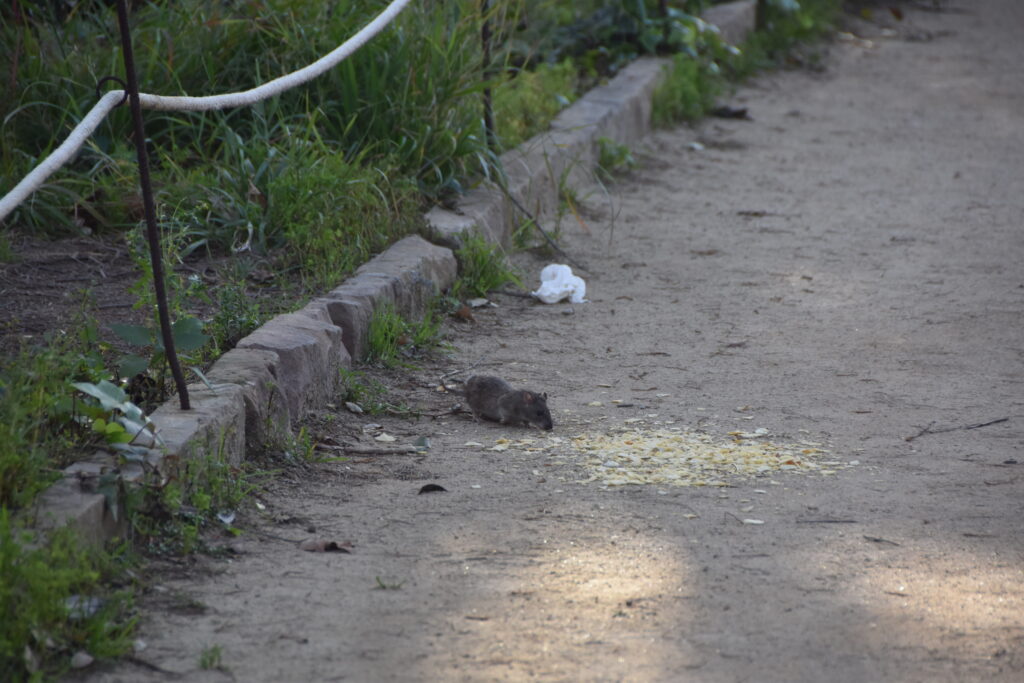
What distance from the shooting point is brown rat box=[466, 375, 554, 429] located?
3049 mm

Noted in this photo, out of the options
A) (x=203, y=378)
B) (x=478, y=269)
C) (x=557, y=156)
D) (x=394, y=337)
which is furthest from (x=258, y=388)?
(x=557, y=156)

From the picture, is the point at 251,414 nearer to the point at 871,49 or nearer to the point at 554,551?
the point at 554,551

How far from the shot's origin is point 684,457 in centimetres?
286

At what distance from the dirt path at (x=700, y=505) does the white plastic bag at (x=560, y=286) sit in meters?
0.08

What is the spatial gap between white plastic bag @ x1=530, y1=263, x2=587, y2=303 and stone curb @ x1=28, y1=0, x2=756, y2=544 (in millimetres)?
327

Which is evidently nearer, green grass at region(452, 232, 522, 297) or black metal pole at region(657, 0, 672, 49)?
green grass at region(452, 232, 522, 297)

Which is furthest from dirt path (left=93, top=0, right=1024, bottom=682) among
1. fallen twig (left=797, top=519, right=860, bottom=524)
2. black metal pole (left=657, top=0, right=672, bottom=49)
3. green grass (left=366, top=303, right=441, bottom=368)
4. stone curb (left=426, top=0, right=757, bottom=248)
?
black metal pole (left=657, top=0, right=672, bottom=49)

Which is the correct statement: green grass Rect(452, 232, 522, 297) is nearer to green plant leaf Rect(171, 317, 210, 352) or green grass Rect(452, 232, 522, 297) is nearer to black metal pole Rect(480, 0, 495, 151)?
black metal pole Rect(480, 0, 495, 151)

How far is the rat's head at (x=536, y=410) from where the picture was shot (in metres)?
3.04

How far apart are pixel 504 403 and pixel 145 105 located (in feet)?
3.96

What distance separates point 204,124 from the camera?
451cm

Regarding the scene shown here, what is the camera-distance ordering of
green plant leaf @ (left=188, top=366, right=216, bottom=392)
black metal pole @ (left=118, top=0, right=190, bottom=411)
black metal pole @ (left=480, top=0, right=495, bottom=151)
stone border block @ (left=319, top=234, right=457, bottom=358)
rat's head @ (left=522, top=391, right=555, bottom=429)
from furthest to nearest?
black metal pole @ (left=480, top=0, right=495, bottom=151) → stone border block @ (left=319, top=234, right=457, bottom=358) → rat's head @ (left=522, top=391, right=555, bottom=429) → green plant leaf @ (left=188, top=366, right=216, bottom=392) → black metal pole @ (left=118, top=0, right=190, bottom=411)

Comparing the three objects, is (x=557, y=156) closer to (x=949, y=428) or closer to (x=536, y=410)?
(x=536, y=410)

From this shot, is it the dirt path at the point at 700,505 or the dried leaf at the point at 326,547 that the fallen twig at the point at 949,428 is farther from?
the dried leaf at the point at 326,547
